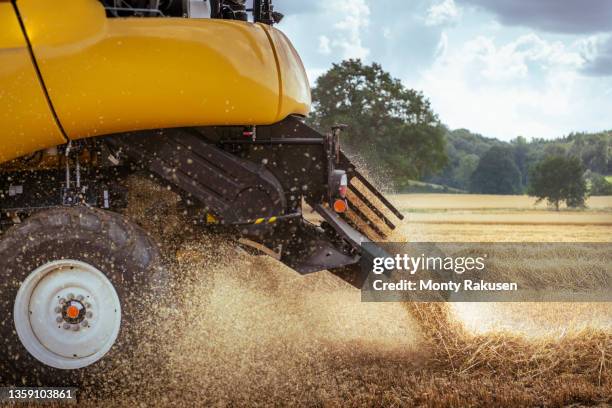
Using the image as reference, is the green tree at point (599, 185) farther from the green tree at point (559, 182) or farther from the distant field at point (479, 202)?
the green tree at point (559, 182)

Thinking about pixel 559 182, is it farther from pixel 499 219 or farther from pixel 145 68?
pixel 145 68

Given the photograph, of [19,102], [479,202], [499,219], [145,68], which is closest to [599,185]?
[479,202]

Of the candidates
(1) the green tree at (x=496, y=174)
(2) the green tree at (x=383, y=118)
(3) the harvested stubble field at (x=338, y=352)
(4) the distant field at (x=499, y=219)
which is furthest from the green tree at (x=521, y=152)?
(3) the harvested stubble field at (x=338, y=352)

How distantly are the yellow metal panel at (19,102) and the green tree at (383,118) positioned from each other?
81.7 feet

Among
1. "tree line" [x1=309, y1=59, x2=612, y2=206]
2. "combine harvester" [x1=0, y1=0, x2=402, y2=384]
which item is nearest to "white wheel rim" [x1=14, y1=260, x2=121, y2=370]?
"combine harvester" [x1=0, y1=0, x2=402, y2=384]

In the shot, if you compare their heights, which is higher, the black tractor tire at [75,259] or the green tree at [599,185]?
the black tractor tire at [75,259]

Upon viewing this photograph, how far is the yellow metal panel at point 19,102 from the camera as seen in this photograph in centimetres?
419

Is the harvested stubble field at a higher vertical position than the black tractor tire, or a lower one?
lower

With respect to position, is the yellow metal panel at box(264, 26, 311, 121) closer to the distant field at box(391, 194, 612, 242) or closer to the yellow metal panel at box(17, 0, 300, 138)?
the yellow metal panel at box(17, 0, 300, 138)

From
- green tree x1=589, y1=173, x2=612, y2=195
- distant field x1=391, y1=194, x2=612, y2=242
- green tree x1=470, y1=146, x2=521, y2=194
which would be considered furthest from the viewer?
green tree x1=470, y1=146, x2=521, y2=194

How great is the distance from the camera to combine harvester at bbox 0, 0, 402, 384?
4340 millimetres

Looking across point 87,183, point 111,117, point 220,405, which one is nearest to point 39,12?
point 111,117

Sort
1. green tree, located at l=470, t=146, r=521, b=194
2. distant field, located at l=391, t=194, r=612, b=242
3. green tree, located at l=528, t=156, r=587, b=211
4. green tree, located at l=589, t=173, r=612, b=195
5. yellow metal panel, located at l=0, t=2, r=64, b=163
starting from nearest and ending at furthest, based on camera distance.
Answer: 1. yellow metal panel, located at l=0, t=2, r=64, b=163
2. distant field, located at l=391, t=194, r=612, b=242
3. green tree, located at l=528, t=156, r=587, b=211
4. green tree, located at l=589, t=173, r=612, b=195
5. green tree, located at l=470, t=146, r=521, b=194

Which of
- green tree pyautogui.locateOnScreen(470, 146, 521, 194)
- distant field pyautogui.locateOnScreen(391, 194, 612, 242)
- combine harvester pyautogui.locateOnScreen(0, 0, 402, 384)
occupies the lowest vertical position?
green tree pyautogui.locateOnScreen(470, 146, 521, 194)
